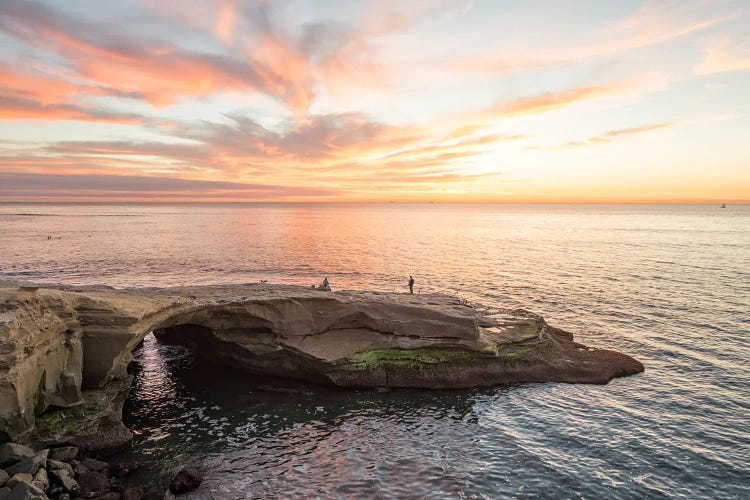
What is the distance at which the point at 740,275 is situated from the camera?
65062mm

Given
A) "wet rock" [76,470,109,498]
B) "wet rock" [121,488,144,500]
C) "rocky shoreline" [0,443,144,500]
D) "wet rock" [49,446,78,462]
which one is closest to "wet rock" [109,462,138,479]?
"rocky shoreline" [0,443,144,500]

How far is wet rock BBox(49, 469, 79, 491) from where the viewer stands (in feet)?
55.4

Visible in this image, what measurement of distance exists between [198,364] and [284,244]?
7711cm

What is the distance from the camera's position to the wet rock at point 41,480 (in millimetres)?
16188

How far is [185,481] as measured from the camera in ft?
59.2

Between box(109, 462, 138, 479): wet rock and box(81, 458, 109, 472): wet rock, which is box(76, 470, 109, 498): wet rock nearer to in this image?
box(81, 458, 109, 472): wet rock

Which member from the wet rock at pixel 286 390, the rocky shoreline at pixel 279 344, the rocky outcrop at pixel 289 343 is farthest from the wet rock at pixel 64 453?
the wet rock at pixel 286 390

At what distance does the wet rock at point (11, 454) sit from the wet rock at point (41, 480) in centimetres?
115

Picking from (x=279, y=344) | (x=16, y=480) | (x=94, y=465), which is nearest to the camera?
(x=16, y=480)

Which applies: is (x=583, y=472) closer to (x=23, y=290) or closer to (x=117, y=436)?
(x=117, y=436)

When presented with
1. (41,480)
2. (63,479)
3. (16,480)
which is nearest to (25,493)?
(16,480)

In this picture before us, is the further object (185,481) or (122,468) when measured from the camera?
(122,468)

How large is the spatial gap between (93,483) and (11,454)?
3339mm

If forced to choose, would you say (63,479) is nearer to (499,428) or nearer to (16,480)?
(16,480)
